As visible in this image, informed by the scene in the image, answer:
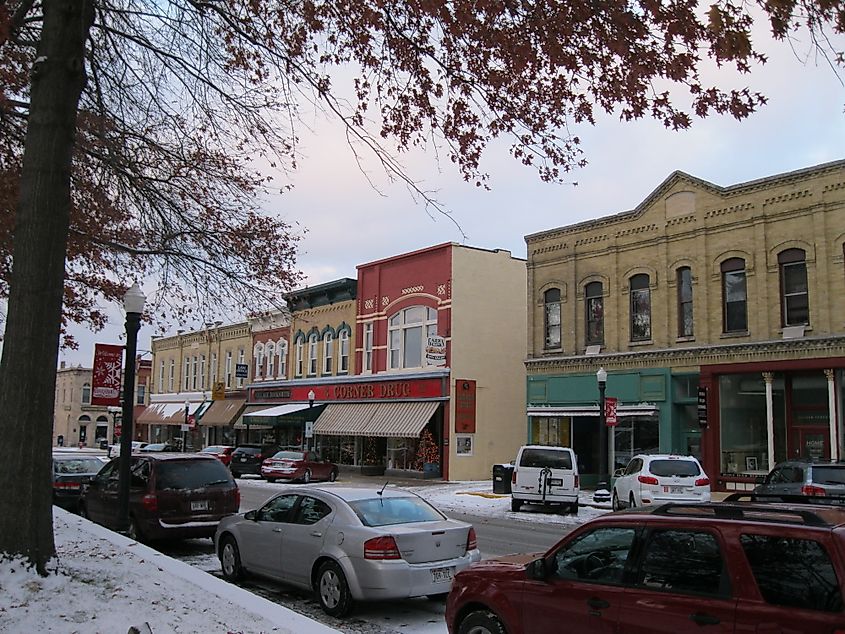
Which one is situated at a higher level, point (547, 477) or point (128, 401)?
point (128, 401)

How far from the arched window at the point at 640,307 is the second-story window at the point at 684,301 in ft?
3.98

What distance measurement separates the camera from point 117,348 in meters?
16.6

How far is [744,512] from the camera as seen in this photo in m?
5.48

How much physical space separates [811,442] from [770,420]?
1.25 metres

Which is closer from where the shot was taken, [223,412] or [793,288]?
[793,288]

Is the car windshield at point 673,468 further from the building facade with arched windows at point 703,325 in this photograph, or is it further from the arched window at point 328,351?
the arched window at point 328,351

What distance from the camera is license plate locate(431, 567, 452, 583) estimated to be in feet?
29.8

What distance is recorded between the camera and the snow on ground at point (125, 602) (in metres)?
6.41

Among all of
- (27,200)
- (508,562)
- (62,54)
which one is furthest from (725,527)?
(62,54)

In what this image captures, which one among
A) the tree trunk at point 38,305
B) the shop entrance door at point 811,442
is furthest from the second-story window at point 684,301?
the tree trunk at point 38,305

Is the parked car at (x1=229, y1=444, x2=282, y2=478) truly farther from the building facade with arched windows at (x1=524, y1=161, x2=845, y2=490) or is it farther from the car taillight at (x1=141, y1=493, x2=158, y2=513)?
the car taillight at (x1=141, y1=493, x2=158, y2=513)

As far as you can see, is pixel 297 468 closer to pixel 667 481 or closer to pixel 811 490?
pixel 667 481

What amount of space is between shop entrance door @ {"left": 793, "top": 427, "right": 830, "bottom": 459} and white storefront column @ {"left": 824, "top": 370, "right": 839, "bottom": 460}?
0.37 metres

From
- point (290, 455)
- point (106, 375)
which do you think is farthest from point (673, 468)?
point (290, 455)
